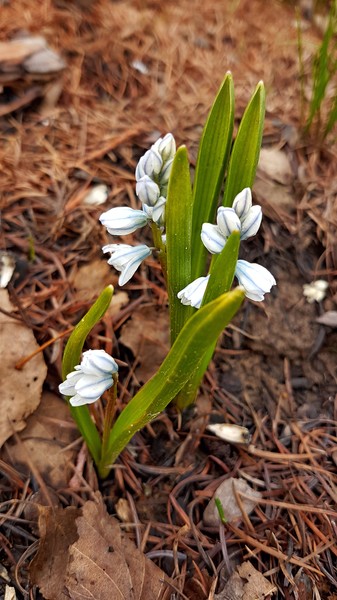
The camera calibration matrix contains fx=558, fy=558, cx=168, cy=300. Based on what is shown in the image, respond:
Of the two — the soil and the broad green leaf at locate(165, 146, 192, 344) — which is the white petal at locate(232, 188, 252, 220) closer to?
the broad green leaf at locate(165, 146, 192, 344)

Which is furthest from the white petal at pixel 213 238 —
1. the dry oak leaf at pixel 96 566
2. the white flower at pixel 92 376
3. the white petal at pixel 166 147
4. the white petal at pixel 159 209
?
the dry oak leaf at pixel 96 566

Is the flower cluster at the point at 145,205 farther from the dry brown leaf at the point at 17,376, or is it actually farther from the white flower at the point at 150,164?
the dry brown leaf at the point at 17,376

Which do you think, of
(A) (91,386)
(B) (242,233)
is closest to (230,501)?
(A) (91,386)

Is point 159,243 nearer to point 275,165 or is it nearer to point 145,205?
point 145,205

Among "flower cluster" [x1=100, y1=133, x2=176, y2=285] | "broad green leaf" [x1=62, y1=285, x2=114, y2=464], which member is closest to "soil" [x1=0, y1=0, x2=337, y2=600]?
"broad green leaf" [x1=62, y1=285, x2=114, y2=464]

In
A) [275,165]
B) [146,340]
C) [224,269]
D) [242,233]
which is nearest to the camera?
[224,269]

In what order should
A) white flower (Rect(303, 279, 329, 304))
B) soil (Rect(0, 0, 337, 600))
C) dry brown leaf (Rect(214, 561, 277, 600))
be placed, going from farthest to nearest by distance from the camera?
white flower (Rect(303, 279, 329, 304))
soil (Rect(0, 0, 337, 600))
dry brown leaf (Rect(214, 561, 277, 600))
